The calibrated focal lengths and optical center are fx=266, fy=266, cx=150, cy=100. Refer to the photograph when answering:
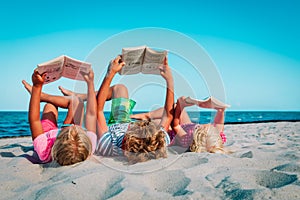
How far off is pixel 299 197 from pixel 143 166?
3.99ft

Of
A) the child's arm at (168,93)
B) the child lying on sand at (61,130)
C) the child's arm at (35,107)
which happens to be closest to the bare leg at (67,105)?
the child lying on sand at (61,130)

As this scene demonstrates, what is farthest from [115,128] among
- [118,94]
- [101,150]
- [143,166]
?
[143,166]

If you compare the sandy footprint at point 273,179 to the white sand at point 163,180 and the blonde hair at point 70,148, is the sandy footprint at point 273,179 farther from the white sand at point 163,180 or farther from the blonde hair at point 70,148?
the blonde hair at point 70,148

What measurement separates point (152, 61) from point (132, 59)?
0.23 metres

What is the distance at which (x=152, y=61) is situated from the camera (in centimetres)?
304

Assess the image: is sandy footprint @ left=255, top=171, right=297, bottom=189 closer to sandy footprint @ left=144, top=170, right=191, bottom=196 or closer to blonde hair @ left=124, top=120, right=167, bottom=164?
sandy footprint @ left=144, top=170, right=191, bottom=196

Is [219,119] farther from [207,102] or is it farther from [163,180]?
[163,180]

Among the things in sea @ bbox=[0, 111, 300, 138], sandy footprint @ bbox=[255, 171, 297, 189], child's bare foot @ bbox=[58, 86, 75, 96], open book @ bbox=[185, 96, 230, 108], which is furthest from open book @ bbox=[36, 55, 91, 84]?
sandy footprint @ bbox=[255, 171, 297, 189]

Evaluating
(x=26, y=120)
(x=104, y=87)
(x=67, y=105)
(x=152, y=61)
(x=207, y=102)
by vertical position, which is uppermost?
(x=152, y=61)

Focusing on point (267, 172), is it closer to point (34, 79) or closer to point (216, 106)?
point (216, 106)

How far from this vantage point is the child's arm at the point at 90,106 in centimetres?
290

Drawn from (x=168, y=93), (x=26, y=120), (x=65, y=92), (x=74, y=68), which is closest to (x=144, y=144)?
(x=168, y=93)

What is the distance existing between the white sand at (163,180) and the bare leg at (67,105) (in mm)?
927

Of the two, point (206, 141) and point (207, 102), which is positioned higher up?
point (207, 102)
